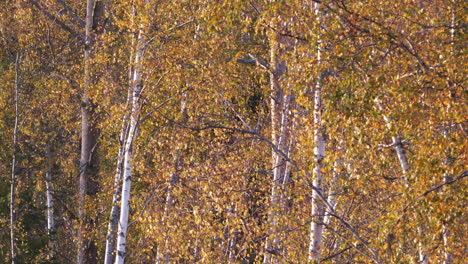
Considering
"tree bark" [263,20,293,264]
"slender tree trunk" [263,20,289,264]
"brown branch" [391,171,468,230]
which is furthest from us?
"tree bark" [263,20,293,264]

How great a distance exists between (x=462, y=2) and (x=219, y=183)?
5157 mm

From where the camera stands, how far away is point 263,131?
16.9 m

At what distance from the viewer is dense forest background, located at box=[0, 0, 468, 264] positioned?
6844 mm

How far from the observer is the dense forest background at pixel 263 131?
684 cm

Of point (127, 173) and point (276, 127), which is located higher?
point (276, 127)

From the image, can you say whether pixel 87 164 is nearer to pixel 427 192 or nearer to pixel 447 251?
pixel 447 251

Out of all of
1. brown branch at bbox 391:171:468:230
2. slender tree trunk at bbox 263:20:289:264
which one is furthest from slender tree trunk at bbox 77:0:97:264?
brown branch at bbox 391:171:468:230

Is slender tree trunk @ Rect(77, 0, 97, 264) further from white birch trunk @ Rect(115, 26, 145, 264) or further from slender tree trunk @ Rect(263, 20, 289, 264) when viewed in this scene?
slender tree trunk @ Rect(263, 20, 289, 264)

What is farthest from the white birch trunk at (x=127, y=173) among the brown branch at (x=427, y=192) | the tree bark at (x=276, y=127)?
the brown branch at (x=427, y=192)

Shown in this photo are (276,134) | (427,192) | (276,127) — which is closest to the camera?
(427,192)

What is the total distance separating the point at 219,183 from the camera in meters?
10.9

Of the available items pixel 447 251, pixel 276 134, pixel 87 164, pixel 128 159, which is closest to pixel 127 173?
pixel 128 159

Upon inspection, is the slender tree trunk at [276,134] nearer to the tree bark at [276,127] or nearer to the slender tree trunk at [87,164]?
the tree bark at [276,127]

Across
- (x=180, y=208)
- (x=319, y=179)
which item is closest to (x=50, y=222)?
(x=180, y=208)
